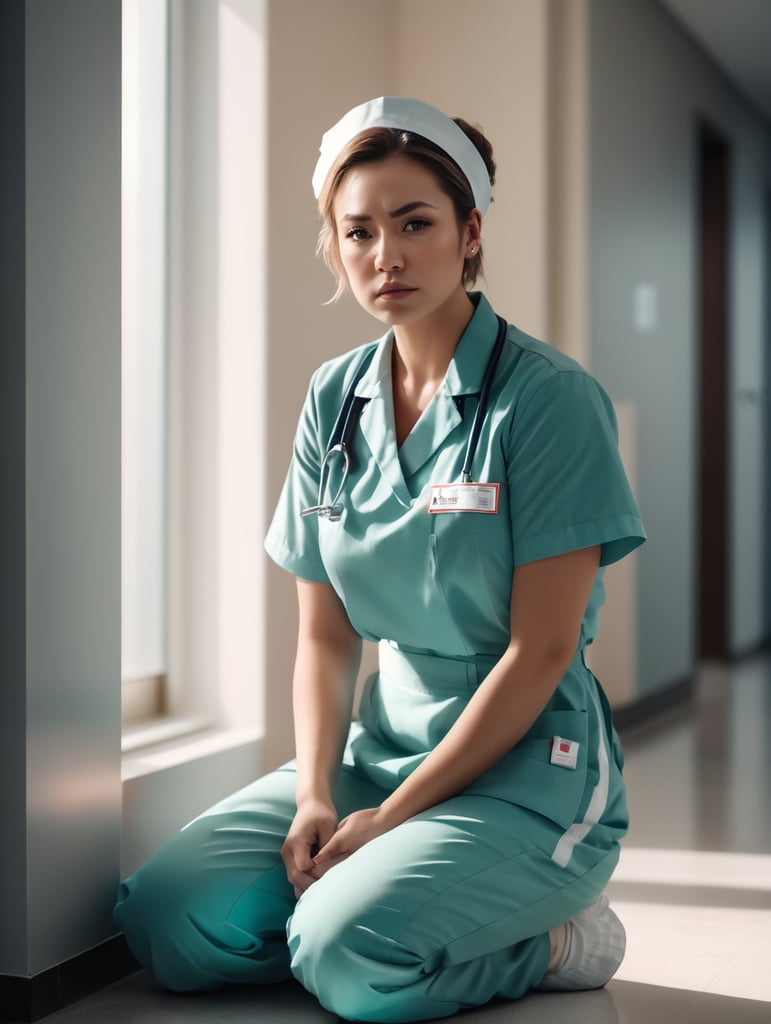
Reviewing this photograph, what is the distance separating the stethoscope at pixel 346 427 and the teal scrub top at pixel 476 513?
11 mm

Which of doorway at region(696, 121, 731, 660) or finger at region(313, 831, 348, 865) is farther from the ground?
doorway at region(696, 121, 731, 660)

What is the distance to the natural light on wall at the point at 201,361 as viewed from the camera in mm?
2281

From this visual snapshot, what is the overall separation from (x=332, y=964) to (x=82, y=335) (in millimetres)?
879

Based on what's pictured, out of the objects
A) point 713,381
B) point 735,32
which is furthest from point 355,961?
point 713,381

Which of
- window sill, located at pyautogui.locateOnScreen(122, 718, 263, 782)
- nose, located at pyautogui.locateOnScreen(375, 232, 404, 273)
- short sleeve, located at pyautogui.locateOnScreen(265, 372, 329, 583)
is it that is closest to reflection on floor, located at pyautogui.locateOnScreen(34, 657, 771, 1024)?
window sill, located at pyautogui.locateOnScreen(122, 718, 263, 782)

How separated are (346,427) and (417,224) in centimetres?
31

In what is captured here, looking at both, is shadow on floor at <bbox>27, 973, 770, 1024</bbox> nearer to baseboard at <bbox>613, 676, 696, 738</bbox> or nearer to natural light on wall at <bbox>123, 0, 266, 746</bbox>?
natural light on wall at <bbox>123, 0, 266, 746</bbox>

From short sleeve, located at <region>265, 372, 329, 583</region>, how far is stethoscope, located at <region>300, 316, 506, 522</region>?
0.07 ft

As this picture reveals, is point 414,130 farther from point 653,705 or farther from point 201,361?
point 653,705

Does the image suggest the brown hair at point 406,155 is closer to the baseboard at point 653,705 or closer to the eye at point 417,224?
the eye at point 417,224

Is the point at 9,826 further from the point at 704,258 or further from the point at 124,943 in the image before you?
the point at 704,258

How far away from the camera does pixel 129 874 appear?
1920 mm

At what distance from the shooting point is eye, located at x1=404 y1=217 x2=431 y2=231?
168cm

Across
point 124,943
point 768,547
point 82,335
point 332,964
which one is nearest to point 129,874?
point 124,943
